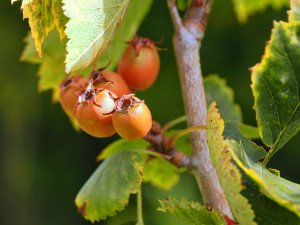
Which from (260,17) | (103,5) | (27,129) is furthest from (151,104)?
(103,5)

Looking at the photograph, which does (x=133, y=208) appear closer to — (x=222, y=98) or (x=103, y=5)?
(x=222, y=98)

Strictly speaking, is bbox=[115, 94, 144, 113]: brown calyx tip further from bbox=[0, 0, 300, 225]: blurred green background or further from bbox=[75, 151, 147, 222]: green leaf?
bbox=[0, 0, 300, 225]: blurred green background

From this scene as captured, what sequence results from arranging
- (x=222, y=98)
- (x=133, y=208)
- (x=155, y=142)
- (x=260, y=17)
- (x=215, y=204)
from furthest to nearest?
(x=260, y=17) < (x=133, y=208) < (x=222, y=98) < (x=155, y=142) < (x=215, y=204)

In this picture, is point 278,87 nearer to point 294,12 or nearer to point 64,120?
point 294,12

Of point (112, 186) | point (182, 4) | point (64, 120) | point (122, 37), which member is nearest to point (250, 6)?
point (122, 37)

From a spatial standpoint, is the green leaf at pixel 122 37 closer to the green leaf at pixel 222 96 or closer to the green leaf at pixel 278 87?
the green leaf at pixel 222 96
